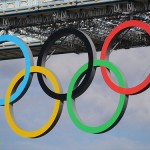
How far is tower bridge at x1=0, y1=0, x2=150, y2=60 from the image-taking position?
67.4 m

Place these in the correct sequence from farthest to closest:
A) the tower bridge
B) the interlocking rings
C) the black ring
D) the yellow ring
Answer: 1. the tower bridge
2. the yellow ring
3. the black ring
4. the interlocking rings

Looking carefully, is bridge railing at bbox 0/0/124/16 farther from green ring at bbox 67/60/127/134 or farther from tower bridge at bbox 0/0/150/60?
green ring at bbox 67/60/127/134

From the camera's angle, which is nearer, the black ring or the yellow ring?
the black ring

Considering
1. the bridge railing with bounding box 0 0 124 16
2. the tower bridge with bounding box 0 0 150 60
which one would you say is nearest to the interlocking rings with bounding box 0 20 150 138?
the tower bridge with bounding box 0 0 150 60

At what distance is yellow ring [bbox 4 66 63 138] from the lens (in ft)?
207

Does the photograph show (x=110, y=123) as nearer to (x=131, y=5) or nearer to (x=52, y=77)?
(x=52, y=77)

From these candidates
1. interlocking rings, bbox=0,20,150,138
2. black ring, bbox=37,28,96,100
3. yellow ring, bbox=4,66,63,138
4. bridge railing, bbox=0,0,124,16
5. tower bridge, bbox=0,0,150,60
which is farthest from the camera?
bridge railing, bbox=0,0,124,16

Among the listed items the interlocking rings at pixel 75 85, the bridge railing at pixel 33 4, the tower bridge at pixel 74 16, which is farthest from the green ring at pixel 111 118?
the bridge railing at pixel 33 4

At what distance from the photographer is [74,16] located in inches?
2790

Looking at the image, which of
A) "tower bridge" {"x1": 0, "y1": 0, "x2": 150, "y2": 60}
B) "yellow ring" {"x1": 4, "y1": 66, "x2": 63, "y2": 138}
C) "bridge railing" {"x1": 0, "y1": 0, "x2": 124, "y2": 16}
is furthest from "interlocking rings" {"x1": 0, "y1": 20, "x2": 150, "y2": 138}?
"bridge railing" {"x1": 0, "y1": 0, "x2": 124, "y2": 16}

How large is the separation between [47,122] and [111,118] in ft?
21.0

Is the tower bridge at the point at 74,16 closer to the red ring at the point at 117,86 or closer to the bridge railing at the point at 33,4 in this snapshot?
the bridge railing at the point at 33,4

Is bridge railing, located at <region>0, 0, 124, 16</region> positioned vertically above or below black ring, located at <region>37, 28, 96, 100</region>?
above

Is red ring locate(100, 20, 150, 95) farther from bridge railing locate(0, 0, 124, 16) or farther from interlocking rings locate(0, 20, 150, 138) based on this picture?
bridge railing locate(0, 0, 124, 16)
